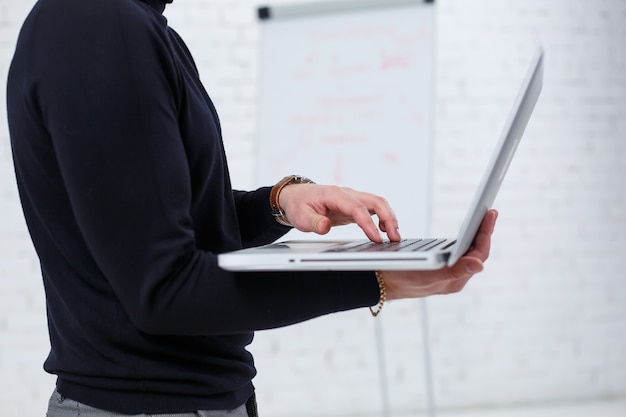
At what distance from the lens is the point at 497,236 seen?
301 cm

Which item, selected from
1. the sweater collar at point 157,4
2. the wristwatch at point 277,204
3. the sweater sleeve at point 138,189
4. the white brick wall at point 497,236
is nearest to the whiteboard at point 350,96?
the white brick wall at point 497,236

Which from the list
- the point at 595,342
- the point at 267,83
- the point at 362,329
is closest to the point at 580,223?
the point at 595,342

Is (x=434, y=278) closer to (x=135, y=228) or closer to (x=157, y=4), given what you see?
(x=135, y=228)

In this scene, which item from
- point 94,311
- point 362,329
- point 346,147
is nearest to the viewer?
point 94,311

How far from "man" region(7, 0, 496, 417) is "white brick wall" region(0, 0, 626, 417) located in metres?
2.14

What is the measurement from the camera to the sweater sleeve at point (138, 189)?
1.94 ft

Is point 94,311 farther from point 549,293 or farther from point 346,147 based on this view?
point 549,293

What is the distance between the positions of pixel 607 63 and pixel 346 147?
141cm

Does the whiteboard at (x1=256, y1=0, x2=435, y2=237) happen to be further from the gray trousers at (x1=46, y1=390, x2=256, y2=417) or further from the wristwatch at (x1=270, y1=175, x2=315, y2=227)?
the gray trousers at (x1=46, y1=390, x2=256, y2=417)

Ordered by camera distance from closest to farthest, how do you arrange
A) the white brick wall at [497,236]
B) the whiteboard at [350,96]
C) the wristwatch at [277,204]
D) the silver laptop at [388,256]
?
the silver laptop at [388,256] → the wristwatch at [277,204] → the whiteboard at [350,96] → the white brick wall at [497,236]

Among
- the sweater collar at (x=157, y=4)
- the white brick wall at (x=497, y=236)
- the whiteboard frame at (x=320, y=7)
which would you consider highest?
the whiteboard frame at (x=320, y=7)

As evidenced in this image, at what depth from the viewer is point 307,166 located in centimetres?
237

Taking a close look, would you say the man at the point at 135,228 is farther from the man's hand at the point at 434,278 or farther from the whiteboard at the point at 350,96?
the whiteboard at the point at 350,96

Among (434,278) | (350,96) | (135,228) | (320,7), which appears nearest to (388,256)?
(434,278)
